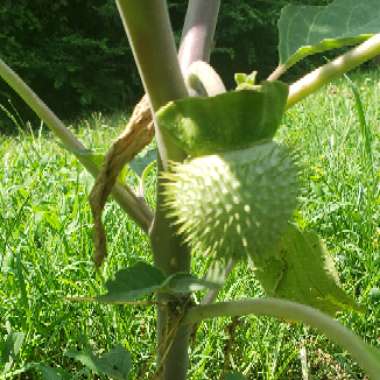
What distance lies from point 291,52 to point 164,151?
7.4 inches

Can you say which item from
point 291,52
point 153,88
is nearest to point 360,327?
point 291,52

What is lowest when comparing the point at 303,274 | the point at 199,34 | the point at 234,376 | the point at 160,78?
the point at 234,376

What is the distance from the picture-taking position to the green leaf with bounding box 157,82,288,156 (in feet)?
2.14

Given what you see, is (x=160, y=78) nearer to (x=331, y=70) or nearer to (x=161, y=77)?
(x=161, y=77)

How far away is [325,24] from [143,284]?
369mm

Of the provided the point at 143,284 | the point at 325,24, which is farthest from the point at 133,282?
the point at 325,24

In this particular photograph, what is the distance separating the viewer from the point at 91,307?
1.41m

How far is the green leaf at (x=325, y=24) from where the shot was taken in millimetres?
776

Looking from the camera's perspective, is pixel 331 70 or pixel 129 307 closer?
pixel 331 70

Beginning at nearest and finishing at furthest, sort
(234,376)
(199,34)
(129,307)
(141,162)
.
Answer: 1. (199,34)
2. (234,376)
3. (141,162)
4. (129,307)

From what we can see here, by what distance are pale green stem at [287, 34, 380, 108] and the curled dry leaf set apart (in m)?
0.16

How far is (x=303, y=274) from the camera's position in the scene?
2.78 feet

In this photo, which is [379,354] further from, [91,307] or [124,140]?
[91,307]

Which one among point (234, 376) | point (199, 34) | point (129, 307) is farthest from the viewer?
point (129, 307)
